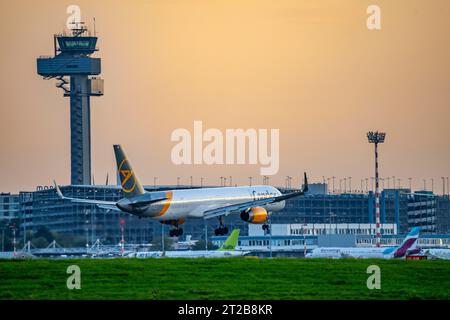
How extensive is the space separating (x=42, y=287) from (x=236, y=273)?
11168mm

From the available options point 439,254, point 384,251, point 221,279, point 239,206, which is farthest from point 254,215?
point 221,279

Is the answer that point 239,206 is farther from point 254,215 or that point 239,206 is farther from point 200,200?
point 200,200

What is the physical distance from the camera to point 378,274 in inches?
2726

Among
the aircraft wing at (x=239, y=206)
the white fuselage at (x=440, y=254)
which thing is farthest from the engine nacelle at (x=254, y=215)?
the white fuselage at (x=440, y=254)

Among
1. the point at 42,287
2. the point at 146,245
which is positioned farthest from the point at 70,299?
the point at 146,245

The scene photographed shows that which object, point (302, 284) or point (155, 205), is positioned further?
point (155, 205)

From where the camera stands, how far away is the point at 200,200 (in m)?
120

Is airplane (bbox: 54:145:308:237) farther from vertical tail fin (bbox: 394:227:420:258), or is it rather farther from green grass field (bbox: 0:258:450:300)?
green grass field (bbox: 0:258:450:300)

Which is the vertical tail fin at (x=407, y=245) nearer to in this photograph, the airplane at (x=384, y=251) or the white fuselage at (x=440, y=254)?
the airplane at (x=384, y=251)

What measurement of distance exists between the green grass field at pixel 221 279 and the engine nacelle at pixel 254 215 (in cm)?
4214

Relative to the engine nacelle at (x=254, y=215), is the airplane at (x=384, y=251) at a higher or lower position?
lower

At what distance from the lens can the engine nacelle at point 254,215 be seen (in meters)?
121

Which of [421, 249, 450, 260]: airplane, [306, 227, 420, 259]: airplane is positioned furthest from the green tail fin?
[421, 249, 450, 260]: airplane
